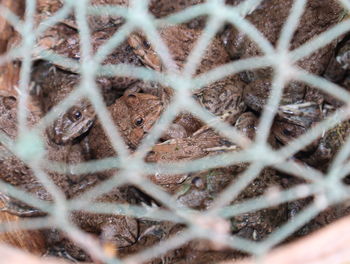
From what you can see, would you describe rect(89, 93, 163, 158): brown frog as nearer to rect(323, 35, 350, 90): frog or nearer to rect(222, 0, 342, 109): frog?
rect(222, 0, 342, 109): frog

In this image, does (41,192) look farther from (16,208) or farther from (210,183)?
(210,183)

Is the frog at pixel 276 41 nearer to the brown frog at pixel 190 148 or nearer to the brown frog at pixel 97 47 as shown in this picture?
the brown frog at pixel 190 148

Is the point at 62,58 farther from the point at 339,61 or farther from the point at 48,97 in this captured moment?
the point at 339,61

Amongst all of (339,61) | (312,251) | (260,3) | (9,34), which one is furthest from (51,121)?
(312,251)

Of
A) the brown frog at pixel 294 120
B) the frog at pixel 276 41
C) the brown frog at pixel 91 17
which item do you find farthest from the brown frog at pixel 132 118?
the brown frog at pixel 294 120

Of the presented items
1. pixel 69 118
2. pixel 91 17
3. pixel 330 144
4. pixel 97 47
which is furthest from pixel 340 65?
pixel 69 118

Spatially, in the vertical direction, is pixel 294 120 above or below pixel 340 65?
below

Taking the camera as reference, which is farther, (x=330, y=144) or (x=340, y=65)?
(x=340, y=65)

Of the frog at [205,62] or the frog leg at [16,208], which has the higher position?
the frog at [205,62]
